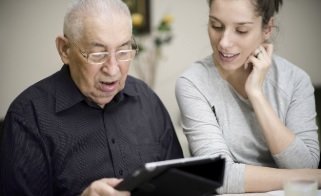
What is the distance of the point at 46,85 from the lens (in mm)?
1702

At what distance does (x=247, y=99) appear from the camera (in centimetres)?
192

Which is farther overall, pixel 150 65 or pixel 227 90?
pixel 150 65

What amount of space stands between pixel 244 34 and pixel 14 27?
1471 millimetres

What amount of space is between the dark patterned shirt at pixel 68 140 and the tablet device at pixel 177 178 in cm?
39

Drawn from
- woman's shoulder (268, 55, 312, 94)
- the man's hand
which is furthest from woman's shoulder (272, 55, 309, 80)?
the man's hand

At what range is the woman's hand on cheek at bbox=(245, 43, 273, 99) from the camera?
182 centimetres

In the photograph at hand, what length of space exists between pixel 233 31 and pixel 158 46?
1.33 metres

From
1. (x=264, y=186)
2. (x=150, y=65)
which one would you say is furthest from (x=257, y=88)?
(x=150, y=65)

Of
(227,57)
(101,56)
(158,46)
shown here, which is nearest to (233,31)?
(227,57)

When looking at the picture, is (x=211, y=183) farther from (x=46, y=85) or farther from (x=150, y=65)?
(x=150, y=65)

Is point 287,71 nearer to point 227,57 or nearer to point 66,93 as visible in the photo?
point 227,57

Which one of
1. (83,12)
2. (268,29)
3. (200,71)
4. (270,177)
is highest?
(83,12)

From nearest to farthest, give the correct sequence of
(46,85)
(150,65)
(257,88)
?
1. (46,85)
2. (257,88)
3. (150,65)

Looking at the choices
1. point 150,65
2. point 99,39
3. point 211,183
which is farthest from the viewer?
point 150,65
